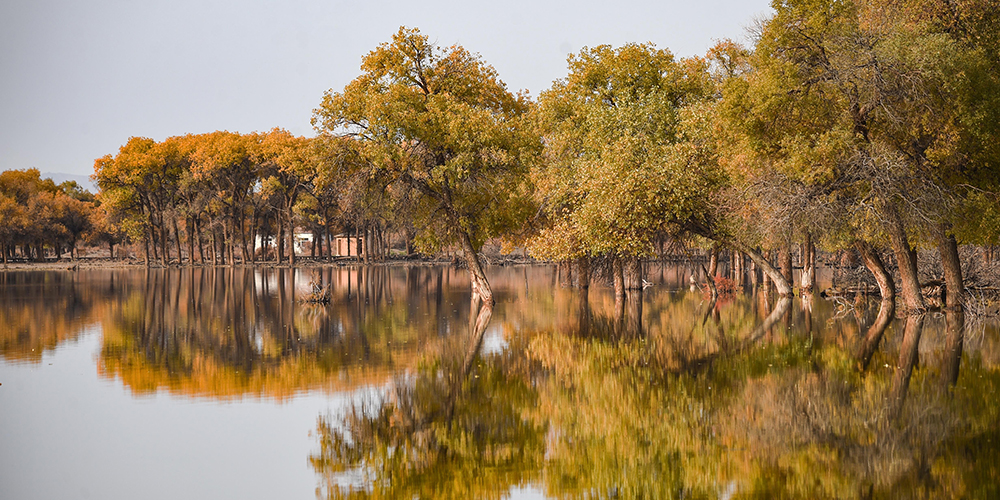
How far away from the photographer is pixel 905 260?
27406 mm

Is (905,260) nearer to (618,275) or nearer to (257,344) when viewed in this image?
(618,275)

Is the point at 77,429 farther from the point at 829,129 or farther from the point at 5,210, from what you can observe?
the point at 5,210

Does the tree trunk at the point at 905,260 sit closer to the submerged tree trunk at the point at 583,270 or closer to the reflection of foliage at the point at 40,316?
the submerged tree trunk at the point at 583,270

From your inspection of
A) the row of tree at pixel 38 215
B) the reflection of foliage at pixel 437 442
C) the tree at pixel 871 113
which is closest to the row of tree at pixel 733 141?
the tree at pixel 871 113

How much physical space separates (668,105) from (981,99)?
12765 mm

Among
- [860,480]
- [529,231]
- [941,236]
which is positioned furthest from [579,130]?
[860,480]

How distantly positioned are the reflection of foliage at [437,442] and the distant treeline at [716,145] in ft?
48.7

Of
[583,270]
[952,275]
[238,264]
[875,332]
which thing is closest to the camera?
[875,332]

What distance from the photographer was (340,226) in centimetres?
10181

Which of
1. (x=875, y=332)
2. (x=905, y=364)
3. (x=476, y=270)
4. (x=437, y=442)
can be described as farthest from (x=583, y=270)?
(x=437, y=442)

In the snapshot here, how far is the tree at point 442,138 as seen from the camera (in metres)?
32.5

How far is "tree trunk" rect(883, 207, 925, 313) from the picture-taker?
2556cm

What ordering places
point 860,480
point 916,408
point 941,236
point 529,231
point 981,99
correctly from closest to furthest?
point 860,480 → point 916,408 → point 981,99 → point 941,236 → point 529,231

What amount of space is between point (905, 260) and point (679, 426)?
19028 millimetres
